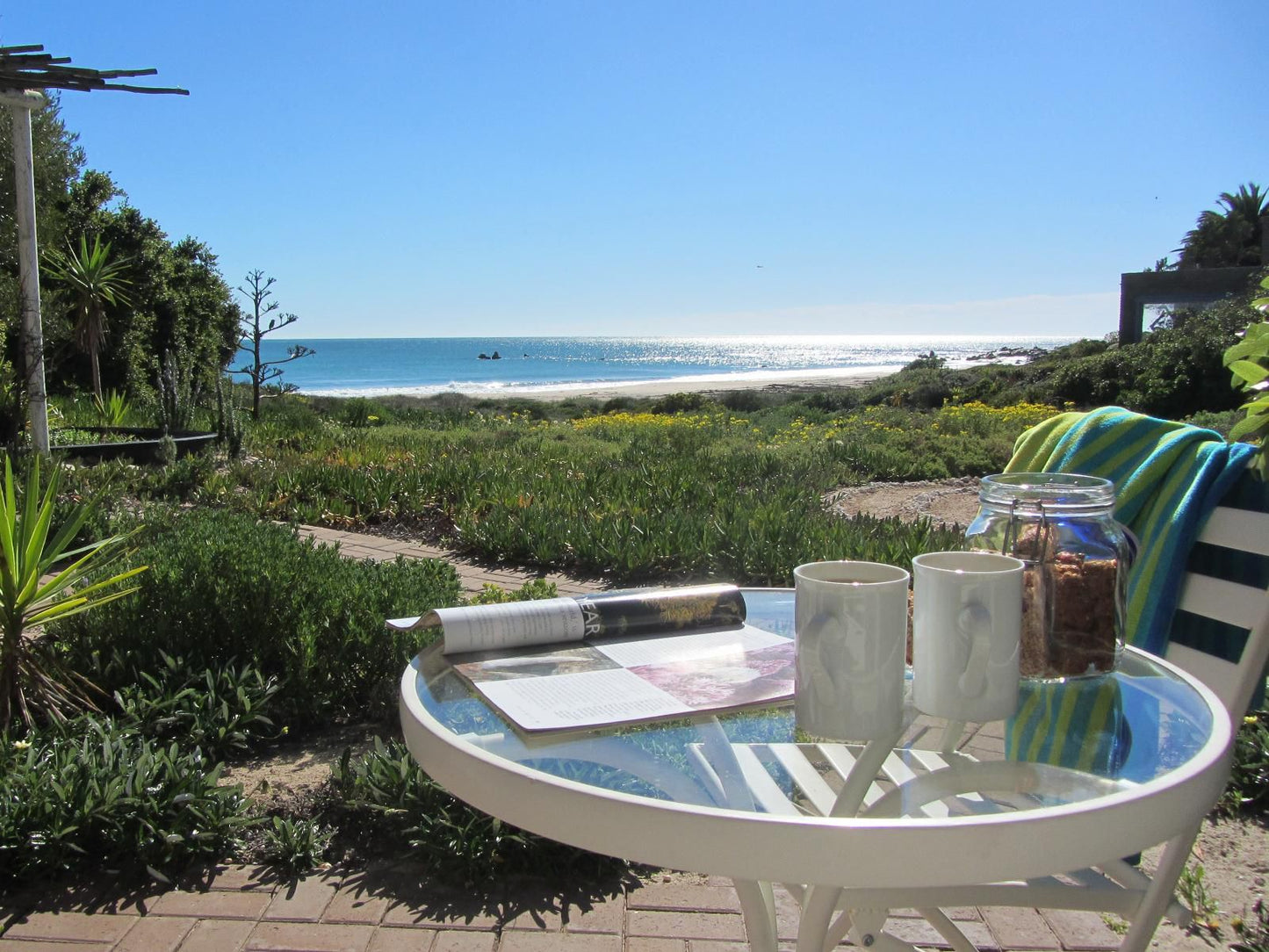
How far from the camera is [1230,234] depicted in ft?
146

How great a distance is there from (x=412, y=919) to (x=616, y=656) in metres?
0.98

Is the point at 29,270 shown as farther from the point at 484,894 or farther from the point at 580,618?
the point at 580,618

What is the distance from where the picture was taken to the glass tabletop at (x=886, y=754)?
111cm

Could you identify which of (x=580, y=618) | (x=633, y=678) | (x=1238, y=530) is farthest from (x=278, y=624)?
(x=1238, y=530)

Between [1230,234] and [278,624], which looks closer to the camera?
[278,624]

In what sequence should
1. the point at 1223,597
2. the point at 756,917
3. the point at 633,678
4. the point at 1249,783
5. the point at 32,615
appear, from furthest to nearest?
the point at 32,615 < the point at 1249,783 < the point at 1223,597 < the point at 633,678 < the point at 756,917

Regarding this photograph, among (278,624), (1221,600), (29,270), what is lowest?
(278,624)

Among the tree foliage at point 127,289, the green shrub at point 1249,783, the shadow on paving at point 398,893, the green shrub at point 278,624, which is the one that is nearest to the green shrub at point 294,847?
the shadow on paving at point 398,893

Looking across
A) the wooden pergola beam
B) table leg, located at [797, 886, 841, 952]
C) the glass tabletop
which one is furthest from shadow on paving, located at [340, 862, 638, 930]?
the wooden pergola beam

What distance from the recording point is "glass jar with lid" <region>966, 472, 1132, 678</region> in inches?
52.6

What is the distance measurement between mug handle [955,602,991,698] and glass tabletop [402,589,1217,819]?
10cm

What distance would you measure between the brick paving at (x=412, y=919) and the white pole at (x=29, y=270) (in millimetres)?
7259

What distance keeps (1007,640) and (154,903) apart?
1.99 meters

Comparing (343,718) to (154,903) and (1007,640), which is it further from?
(1007,640)
